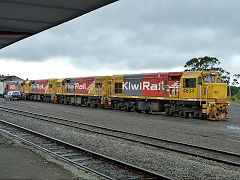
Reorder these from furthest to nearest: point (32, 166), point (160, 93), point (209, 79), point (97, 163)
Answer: point (160, 93) < point (209, 79) < point (97, 163) < point (32, 166)

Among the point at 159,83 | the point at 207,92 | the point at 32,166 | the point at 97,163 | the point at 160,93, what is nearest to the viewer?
the point at 32,166

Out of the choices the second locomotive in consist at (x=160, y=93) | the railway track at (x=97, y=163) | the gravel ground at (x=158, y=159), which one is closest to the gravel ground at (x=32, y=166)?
the railway track at (x=97, y=163)

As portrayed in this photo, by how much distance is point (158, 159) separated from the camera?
27.6 feet

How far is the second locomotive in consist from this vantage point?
1942 cm

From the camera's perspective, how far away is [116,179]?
6.40m

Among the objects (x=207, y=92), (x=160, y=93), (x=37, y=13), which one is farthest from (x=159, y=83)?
(x=37, y=13)

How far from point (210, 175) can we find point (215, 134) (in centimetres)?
710

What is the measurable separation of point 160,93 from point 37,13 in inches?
584

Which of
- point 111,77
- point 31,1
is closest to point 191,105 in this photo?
point 111,77

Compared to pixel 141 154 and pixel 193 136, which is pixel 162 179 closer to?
pixel 141 154

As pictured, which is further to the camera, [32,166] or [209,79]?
[209,79]

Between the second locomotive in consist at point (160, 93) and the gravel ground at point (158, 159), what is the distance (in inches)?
395

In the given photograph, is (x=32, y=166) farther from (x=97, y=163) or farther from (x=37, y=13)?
(x=37, y=13)

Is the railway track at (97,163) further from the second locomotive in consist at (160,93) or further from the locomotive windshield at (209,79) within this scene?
the locomotive windshield at (209,79)
